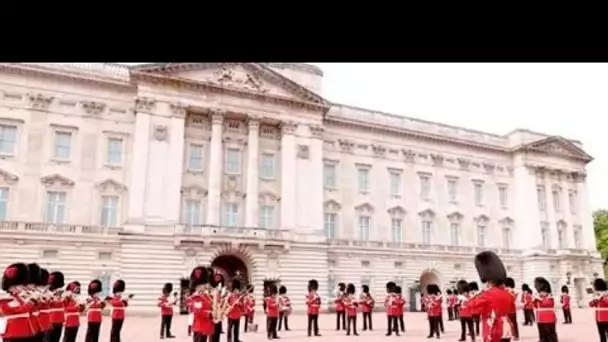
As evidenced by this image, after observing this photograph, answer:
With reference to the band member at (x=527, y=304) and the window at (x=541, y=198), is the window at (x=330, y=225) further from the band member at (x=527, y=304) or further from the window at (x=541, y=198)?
the window at (x=541, y=198)

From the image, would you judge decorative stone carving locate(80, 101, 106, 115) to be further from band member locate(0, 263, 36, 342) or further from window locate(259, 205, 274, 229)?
band member locate(0, 263, 36, 342)

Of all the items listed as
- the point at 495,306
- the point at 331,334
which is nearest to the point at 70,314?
the point at 331,334

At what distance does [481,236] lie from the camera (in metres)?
43.2

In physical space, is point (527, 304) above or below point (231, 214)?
below

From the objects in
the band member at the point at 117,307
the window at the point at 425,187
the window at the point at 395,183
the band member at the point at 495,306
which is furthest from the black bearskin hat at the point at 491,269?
the window at the point at 425,187

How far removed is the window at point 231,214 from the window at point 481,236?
20313 mm

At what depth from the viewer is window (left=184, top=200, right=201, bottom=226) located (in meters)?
32.0

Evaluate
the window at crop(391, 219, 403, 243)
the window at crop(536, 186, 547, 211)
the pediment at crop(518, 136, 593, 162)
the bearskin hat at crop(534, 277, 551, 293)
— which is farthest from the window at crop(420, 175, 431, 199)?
the bearskin hat at crop(534, 277, 551, 293)

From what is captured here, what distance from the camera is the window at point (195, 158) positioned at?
33.0 metres

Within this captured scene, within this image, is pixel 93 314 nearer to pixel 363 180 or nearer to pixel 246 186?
pixel 246 186

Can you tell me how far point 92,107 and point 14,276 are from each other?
24.3m

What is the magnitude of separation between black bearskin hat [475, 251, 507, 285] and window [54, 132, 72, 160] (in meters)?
27.1
